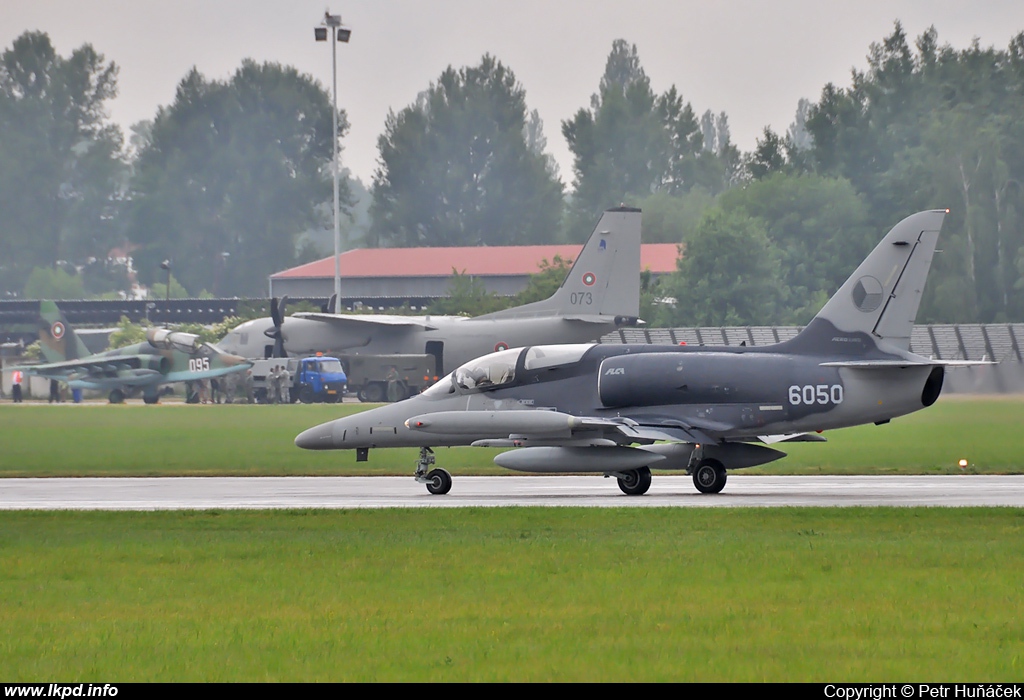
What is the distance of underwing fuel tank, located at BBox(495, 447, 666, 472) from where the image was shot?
20578mm

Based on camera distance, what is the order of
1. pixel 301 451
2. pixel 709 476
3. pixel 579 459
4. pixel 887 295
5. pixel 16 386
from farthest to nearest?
pixel 16 386
pixel 301 451
pixel 709 476
pixel 887 295
pixel 579 459

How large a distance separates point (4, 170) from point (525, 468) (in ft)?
→ 331

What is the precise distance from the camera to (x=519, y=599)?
33.8 feet

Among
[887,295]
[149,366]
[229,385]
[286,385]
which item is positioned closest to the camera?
[887,295]

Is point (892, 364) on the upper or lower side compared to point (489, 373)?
upper

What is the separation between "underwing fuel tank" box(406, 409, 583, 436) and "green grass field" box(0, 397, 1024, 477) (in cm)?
539

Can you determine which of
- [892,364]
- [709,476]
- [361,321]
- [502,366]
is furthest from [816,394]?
[361,321]

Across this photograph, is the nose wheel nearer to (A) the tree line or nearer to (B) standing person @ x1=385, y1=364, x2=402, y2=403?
(B) standing person @ x1=385, y1=364, x2=402, y2=403

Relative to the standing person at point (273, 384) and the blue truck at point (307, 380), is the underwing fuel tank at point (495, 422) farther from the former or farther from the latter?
the standing person at point (273, 384)

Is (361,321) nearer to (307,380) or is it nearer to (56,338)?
(307,380)

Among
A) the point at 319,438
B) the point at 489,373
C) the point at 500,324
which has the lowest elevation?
the point at 319,438

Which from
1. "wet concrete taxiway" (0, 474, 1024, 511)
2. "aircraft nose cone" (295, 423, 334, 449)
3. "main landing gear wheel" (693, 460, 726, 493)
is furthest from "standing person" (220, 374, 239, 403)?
"main landing gear wheel" (693, 460, 726, 493)

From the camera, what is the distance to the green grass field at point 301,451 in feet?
89.8

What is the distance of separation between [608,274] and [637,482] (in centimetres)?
2075
